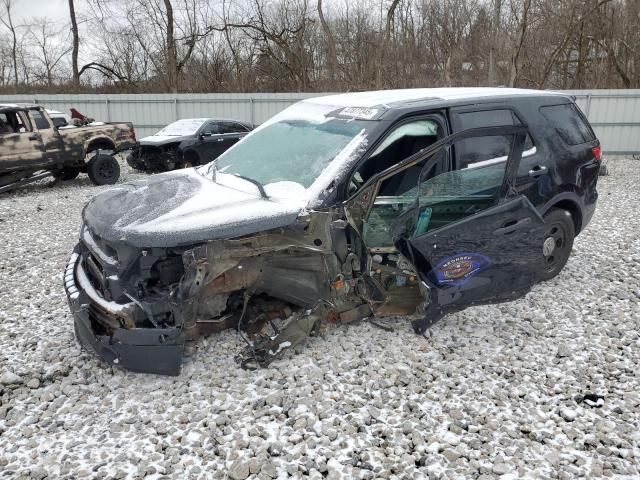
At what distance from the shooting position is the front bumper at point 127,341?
10.1 feet

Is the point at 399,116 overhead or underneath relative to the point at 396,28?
underneath

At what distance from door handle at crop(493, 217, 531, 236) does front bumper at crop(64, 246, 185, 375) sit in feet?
7.72

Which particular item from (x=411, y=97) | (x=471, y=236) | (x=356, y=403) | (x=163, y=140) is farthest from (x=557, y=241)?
(x=163, y=140)

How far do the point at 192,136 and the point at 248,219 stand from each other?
9723mm

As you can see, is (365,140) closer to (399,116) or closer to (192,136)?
(399,116)

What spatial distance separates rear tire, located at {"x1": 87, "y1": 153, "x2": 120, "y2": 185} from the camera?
1095 centimetres

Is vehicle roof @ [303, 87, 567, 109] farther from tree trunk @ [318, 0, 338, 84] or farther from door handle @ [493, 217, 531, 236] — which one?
tree trunk @ [318, 0, 338, 84]

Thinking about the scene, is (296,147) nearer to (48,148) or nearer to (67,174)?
(48,148)

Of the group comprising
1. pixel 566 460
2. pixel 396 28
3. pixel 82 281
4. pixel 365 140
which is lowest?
pixel 566 460

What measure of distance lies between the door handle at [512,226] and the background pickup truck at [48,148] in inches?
369

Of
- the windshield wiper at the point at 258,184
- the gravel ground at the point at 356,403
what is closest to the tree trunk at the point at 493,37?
the gravel ground at the point at 356,403

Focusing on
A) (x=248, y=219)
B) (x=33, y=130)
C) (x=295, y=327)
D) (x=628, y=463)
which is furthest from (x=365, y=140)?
(x=33, y=130)

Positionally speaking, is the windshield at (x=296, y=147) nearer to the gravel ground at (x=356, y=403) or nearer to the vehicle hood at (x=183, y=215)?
the vehicle hood at (x=183, y=215)

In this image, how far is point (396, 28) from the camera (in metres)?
26.2
